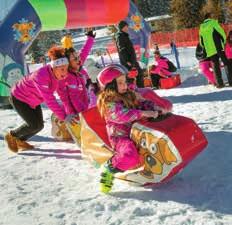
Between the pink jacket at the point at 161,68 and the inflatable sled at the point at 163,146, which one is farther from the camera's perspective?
the pink jacket at the point at 161,68

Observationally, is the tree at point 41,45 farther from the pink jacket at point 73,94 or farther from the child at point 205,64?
the pink jacket at point 73,94

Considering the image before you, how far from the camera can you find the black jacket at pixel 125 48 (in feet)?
27.8

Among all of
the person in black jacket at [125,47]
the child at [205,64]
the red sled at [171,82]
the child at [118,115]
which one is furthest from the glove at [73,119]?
the red sled at [171,82]

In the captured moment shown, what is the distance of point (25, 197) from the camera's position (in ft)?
13.7

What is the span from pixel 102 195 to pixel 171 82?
642cm

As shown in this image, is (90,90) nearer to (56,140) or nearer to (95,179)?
(56,140)

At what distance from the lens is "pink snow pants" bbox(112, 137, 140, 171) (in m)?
3.90

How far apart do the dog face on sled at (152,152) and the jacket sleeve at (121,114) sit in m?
0.11

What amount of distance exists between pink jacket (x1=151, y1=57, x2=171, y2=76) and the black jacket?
74.4 inches

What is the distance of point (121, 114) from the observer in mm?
3994

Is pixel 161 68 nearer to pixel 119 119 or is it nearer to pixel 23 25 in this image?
pixel 23 25

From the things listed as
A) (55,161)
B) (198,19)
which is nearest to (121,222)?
(55,161)

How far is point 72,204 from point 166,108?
1.27m

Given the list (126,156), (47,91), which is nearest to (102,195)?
(126,156)
